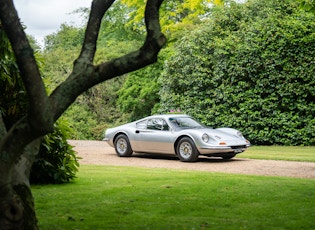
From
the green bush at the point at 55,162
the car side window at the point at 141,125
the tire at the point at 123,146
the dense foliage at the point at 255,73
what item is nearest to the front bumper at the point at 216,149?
the car side window at the point at 141,125

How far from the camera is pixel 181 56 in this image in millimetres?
25344

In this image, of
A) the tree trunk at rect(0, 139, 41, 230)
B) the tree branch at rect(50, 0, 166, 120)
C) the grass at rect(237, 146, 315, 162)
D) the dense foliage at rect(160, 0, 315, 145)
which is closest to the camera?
the tree branch at rect(50, 0, 166, 120)

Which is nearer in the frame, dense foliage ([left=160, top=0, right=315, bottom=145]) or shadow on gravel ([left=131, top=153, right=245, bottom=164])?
shadow on gravel ([left=131, top=153, right=245, bottom=164])

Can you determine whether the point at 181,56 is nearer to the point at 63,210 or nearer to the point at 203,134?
the point at 203,134

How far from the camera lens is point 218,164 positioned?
15062mm

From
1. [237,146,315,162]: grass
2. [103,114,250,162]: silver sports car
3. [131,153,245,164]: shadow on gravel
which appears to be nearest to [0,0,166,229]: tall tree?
[103,114,250,162]: silver sports car

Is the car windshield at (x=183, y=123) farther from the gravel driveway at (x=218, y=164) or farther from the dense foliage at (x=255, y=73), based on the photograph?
the dense foliage at (x=255, y=73)

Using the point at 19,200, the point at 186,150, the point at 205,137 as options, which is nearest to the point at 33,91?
the point at 19,200

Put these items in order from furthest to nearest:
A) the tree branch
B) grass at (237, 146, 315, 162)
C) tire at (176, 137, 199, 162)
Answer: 1. grass at (237, 146, 315, 162)
2. tire at (176, 137, 199, 162)
3. the tree branch

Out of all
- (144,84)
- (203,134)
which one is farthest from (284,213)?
(144,84)

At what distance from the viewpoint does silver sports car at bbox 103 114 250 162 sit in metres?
15.3

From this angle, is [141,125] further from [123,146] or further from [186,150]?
[186,150]

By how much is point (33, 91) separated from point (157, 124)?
38.3ft

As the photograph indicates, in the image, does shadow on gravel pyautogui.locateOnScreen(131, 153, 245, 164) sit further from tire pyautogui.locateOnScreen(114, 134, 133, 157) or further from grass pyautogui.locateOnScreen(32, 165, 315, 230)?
grass pyautogui.locateOnScreen(32, 165, 315, 230)
